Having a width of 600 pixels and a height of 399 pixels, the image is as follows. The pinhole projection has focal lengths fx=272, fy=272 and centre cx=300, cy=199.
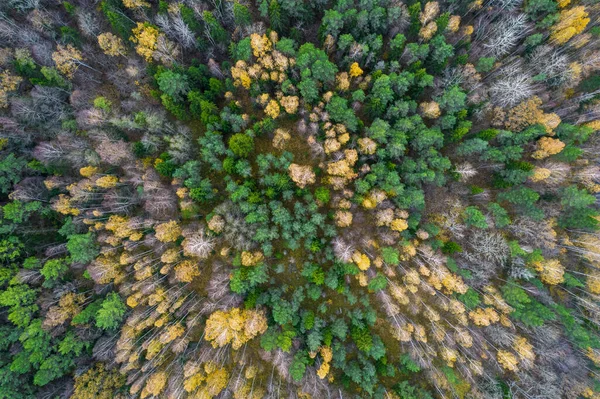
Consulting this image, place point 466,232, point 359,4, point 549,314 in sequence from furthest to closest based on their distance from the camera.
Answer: point 466,232
point 359,4
point 549,314

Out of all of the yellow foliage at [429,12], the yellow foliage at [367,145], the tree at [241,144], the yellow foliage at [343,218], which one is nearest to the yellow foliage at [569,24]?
the yellow foliage at [429,12]

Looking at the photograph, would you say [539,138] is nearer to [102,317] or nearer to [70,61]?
[102,317]

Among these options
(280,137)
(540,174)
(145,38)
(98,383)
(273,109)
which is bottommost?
(98,383)

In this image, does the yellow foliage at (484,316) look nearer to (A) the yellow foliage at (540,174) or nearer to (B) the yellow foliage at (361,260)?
(B) the yellow foliage at (361,260)

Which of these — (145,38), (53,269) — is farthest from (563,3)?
(53,269)

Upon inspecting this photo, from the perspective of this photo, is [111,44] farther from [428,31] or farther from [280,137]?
[428,31]

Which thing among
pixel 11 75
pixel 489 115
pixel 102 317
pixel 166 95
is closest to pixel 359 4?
pixel 489 115
